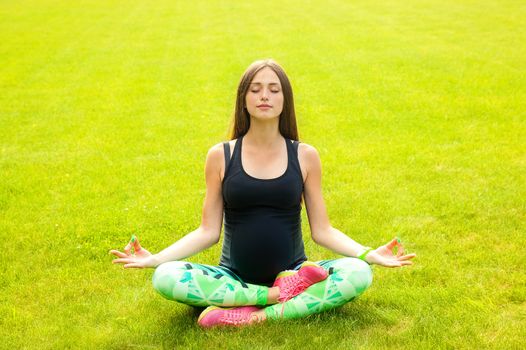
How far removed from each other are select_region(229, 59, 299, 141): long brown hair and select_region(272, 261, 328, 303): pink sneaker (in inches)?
35.8

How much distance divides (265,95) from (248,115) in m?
0.34

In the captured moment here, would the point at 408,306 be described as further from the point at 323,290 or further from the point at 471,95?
the point at 471,95

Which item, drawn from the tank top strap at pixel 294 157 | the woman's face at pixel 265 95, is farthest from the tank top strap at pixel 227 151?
the tank top strap at pixel 294 157

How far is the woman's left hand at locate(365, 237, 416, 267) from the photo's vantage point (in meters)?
4.05

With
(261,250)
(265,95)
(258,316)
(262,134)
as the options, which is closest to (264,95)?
(265,95)

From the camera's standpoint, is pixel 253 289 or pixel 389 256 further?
pixel 253 289

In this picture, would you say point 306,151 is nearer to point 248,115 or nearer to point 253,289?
point 248,115

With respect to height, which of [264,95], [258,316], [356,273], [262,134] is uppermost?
[264,95]

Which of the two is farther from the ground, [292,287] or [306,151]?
[306,151]

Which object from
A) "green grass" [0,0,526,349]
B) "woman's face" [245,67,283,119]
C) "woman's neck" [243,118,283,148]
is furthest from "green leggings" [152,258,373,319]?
"woman's face" [245,67,283,119]

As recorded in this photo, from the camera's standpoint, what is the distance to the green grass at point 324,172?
4.43 m

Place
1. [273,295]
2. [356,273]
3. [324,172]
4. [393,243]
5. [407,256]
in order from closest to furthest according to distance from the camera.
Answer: [407,256] → [393,243] → [356,273] → [273,295] → [324,172]

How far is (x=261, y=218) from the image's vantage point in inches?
173

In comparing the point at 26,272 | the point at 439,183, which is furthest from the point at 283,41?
the point at 26,272
